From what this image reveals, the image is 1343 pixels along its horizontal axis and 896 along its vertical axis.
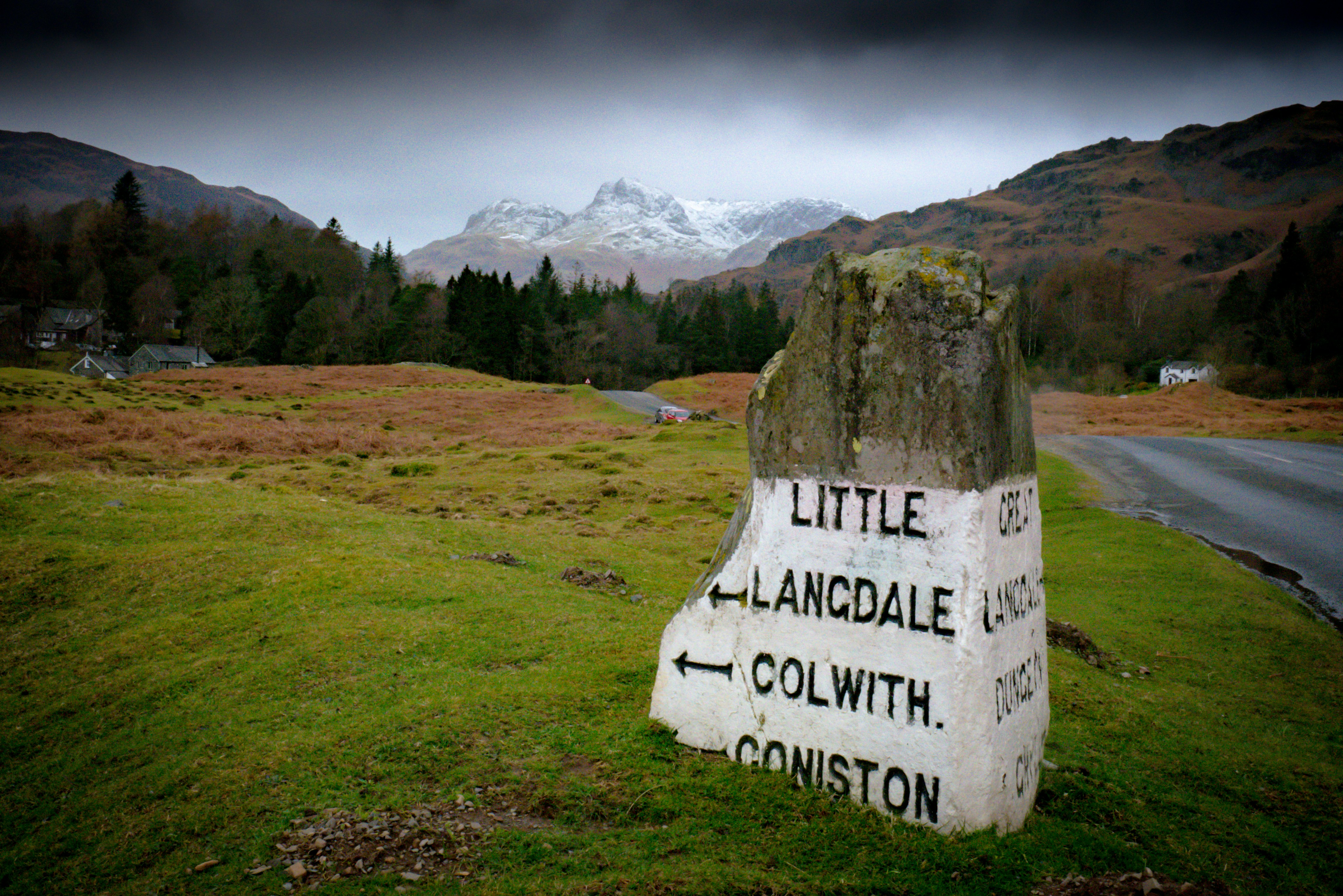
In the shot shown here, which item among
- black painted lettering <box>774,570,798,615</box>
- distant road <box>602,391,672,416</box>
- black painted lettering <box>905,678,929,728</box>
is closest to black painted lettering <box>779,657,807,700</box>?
black painted lettering <box>774,570,798,615</box>

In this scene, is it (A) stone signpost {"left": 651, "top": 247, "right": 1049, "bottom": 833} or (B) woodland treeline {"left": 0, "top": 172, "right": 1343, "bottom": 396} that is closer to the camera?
(A) stone signpost {"left": 651, "top": 247, "right": 1049, "bottom": 833}

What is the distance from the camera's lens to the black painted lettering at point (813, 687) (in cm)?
623

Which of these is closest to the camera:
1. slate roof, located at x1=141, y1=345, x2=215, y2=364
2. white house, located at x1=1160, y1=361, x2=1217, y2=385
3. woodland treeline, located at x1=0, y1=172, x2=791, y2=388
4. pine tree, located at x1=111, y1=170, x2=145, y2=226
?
white house, located at x1=1160, y1=361, x2=1217, y2=385

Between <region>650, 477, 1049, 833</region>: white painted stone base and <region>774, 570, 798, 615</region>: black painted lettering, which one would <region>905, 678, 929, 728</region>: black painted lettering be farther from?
<region>774, 570, 798, 615</region>: black painted lettering

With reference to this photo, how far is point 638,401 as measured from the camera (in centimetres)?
7988

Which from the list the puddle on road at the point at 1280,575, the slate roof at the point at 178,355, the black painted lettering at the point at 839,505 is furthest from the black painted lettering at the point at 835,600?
the slate roof at the point at 178,355

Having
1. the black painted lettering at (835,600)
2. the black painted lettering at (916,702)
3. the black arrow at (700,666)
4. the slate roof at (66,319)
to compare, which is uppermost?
the slate roof at (66,319)

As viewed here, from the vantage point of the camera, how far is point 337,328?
95.4 meters

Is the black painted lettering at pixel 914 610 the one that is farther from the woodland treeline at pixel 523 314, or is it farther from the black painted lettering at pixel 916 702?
the woodland treeline at pixel 523 314

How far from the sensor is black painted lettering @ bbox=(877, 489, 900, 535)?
19.7 feet

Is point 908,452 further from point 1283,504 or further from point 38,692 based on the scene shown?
point 1283,504

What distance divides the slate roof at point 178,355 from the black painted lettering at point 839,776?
10145 centimetres

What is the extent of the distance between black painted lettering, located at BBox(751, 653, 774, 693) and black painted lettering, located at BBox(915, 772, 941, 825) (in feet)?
4.33

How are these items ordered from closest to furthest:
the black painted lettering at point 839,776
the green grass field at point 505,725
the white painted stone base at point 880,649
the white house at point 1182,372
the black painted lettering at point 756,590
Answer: the green grass field at point 505,725
the white painted stone base at point 880,649
the black painted lettering at point 839,776
the black painted lettering at point 756,590
the white house at point 1182,372
